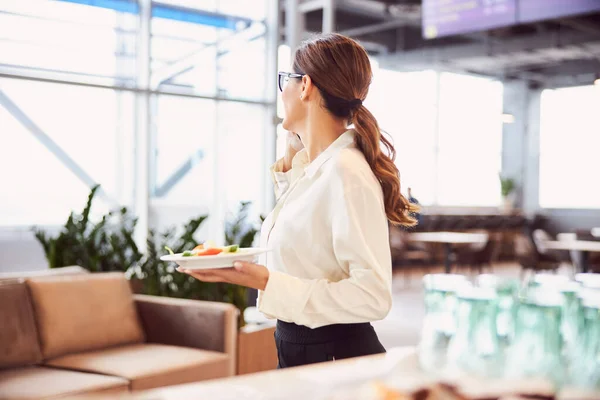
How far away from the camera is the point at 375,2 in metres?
12.7

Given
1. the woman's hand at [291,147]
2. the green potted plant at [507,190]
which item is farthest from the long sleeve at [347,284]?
the green potted plant at [507,190]

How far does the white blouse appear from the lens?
152 centimetres

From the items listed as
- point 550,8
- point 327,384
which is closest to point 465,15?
point 550,8

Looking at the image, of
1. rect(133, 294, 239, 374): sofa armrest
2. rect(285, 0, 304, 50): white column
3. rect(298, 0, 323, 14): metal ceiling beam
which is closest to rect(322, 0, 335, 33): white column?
rect(298, 0, 323, 14): metal ceiling beam

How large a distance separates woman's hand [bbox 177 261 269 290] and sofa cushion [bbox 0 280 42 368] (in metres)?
2.42

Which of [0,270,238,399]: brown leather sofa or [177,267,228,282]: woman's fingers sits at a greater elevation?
[177,267,228,282]: woman's fingers

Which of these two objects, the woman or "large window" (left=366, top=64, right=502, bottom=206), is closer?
the woman

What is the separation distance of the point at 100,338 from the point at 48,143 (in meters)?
2.12

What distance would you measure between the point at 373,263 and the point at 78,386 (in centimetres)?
220

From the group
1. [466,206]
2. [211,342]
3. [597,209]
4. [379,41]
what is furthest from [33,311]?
[597,209]

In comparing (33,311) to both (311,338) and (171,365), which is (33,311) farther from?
(311,338)

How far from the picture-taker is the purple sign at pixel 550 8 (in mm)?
5688

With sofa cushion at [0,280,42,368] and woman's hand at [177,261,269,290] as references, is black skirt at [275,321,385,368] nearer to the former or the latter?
woman's hand at [177,261,269,290]

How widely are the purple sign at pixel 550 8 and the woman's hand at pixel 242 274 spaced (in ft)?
16.6
